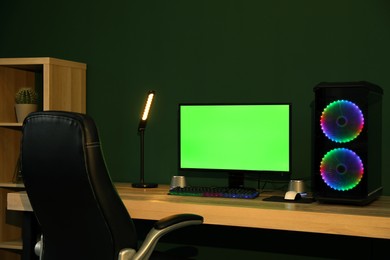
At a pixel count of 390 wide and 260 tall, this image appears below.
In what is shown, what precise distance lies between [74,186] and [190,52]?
1717mm

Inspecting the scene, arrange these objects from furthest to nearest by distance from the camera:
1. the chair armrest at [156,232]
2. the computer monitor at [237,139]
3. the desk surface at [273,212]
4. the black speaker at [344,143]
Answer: the computer monitor at [237,139] < the black speaker at [344,143] < the desk surface at [273,212] < the chair armrest at [156,232]

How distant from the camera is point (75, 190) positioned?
7.43 feet

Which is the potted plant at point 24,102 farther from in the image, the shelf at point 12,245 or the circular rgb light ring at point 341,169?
the circular rgb light ring at point 341,169

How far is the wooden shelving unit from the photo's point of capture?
12.3 feet

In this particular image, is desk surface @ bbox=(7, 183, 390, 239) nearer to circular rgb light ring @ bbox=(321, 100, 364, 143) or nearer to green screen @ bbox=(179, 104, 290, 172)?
green screen @ bbox=(179, 104, 290, 172)

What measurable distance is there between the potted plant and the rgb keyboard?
114 cm

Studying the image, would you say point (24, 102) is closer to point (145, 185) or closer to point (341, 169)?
point (145, 185)

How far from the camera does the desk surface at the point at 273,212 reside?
2660mm

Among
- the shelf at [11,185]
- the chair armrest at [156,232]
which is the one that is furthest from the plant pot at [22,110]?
the chair armrest at [156,232]

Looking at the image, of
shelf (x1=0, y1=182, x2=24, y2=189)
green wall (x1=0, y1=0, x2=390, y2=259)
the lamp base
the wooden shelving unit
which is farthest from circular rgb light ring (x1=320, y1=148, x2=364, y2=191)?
shelf (x1=0, y1=182, x2=24, y2=189)

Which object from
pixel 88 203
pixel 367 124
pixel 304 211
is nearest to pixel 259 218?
pixel 304 211

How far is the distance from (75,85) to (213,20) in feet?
3.21

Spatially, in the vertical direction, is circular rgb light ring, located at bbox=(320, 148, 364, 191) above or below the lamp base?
above

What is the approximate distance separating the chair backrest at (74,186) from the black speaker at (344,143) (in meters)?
1.09
